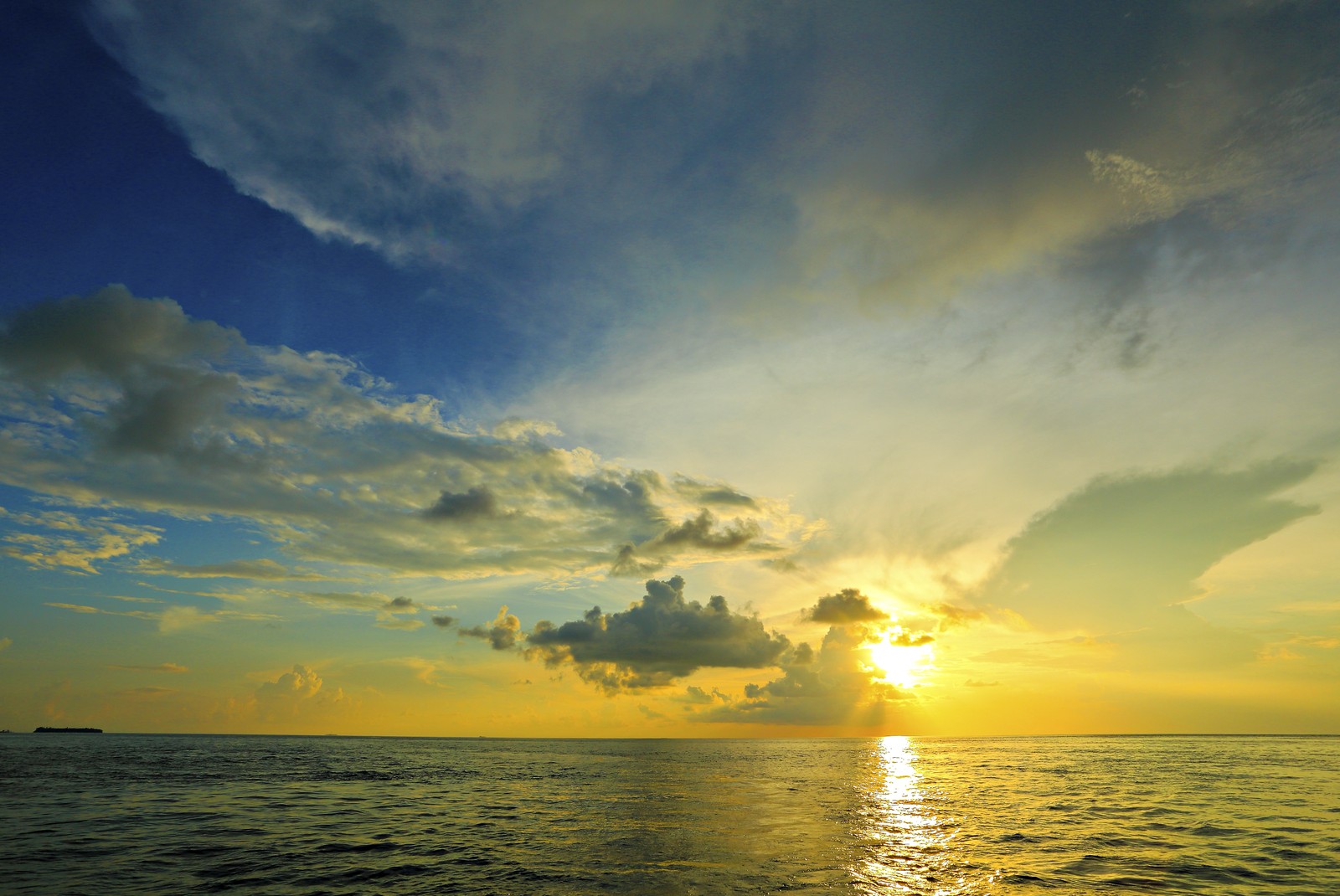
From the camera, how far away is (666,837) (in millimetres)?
39594

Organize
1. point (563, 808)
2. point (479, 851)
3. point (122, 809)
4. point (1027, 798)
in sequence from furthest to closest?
point (1027, 798)
point (563, 808)
point (122, 809)
point (479, 851)

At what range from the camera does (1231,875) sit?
29.9m

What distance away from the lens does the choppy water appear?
28.9 m

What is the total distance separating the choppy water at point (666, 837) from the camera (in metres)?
28.9

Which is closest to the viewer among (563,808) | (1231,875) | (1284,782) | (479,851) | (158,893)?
(158,893)

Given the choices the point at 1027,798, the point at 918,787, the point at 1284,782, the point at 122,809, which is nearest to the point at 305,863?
the point at 122,809

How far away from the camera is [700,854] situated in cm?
3444

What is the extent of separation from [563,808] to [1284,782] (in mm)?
81171

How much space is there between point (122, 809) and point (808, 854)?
52477 millimetres

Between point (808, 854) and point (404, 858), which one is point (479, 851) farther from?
point (808, 854)

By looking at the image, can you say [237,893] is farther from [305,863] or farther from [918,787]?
[918,787]

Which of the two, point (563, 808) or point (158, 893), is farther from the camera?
point (563, 808)

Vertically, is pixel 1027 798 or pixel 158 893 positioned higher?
pixel 158 893

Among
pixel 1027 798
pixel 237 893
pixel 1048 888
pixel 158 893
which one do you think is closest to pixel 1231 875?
pixel 1048 888
